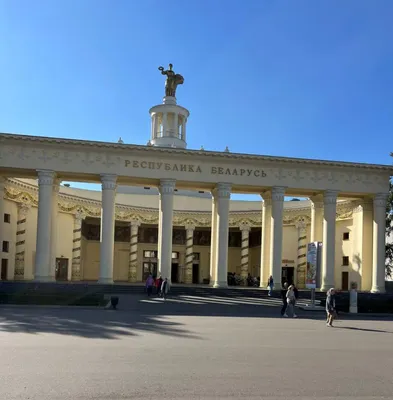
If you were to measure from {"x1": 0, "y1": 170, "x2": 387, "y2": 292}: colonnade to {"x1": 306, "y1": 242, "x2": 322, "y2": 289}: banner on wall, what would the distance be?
7.43 metres

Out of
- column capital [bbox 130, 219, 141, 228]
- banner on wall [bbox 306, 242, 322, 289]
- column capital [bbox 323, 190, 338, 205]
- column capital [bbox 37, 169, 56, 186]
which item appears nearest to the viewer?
banner on wall [bbox 306, 242, 322, 289]

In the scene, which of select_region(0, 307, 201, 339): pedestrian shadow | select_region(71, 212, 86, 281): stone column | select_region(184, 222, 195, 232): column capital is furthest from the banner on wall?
select_region(71, 212, 86, 281): stone column

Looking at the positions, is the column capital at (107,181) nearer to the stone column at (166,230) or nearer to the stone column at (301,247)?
the stone column at (166,230)

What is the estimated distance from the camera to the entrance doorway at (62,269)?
149 ft

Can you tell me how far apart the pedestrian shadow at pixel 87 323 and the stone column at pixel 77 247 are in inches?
903

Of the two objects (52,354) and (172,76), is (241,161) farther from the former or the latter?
(52,354)

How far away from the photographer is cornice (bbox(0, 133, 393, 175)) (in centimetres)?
3300

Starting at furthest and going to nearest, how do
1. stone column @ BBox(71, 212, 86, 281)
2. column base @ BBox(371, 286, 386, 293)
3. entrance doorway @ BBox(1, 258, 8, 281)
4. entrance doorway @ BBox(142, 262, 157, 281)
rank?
entrance doorway @ BBox(142, 262, 157, 281) → stone column @ BBox(71, 212, 86, 281) → entrance doorway @ BBox(1, 258, 8, 281) → column base @ BBox(371, 286, 386, 293)

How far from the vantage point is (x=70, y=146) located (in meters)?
33.7

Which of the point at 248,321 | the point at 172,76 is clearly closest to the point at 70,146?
the point at 172,76

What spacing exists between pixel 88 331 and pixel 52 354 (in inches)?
167

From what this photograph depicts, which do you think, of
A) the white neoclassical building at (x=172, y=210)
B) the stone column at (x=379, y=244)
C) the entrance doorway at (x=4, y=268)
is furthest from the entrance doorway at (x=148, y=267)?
the stone column at (x=379, y=244)

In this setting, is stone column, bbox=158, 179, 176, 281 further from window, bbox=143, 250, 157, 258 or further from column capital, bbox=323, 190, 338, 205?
window, bbox=143, 250, 157, 258

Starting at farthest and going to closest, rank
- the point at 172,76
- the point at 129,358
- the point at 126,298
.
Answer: the point at 172,76 → the point at 126,298 → the point at 129,358
